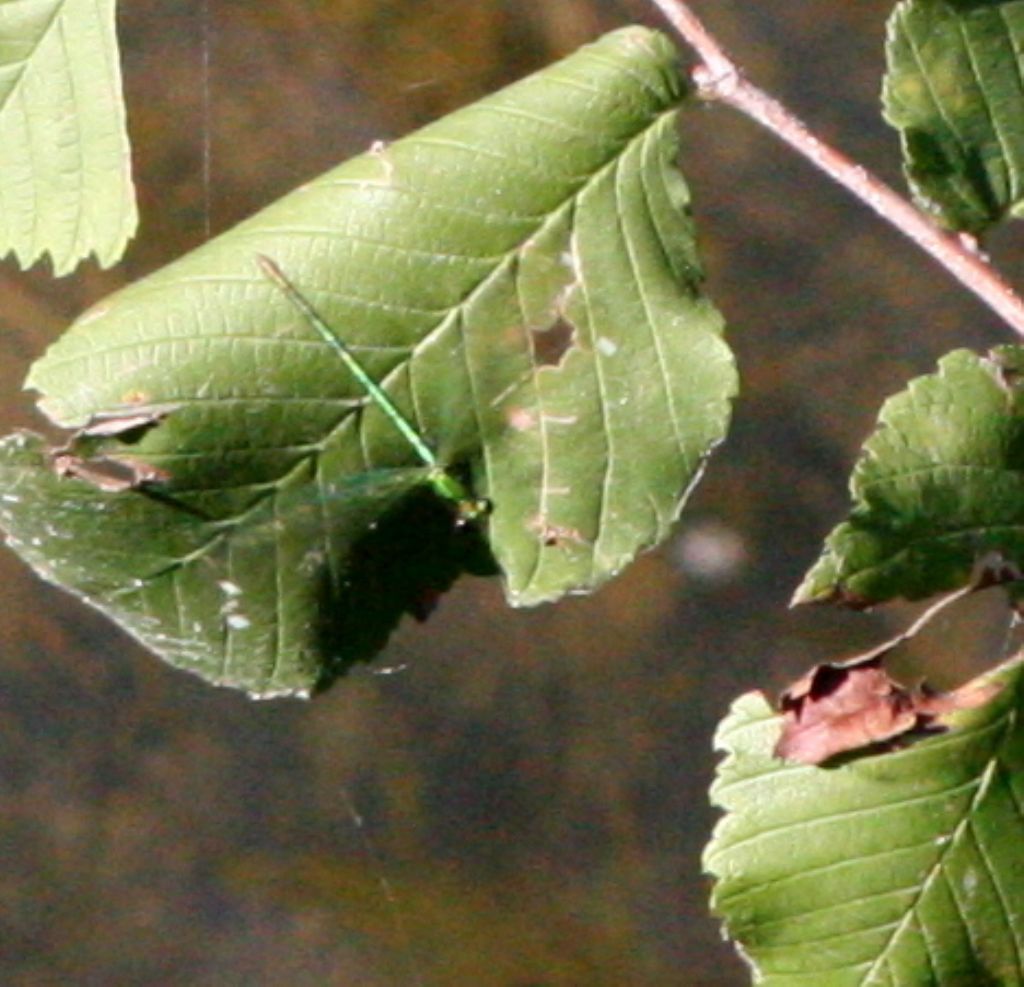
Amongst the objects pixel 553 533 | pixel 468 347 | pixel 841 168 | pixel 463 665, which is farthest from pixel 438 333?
pixel 463 665

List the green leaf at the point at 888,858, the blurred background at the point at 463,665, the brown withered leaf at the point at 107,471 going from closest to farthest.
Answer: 1. the brown withered leaf at the point at 107,471
2. the green leaf at the point at 888,858
3. the blurred background at the point at 463,665

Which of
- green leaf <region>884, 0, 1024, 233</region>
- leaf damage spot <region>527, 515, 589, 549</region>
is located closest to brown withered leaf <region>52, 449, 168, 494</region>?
leaf damage spot <region>527, 515, 589, 549</region>

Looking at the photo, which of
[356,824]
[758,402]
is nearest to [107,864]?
[356,824]

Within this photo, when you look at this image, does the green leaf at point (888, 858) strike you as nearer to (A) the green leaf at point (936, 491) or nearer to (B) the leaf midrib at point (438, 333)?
(A) the green leaf at point (936, 491)

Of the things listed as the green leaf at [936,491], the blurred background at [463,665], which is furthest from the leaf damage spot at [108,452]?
the blurred background at [463,665]

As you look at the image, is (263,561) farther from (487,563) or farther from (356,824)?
(356,824)

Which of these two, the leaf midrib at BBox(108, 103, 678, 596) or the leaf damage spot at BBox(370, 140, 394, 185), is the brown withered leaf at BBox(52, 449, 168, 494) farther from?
the leaf damage spot at BBox(370, 140, 394, 185)

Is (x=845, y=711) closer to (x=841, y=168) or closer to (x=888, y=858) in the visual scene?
(x=888, y=858)
